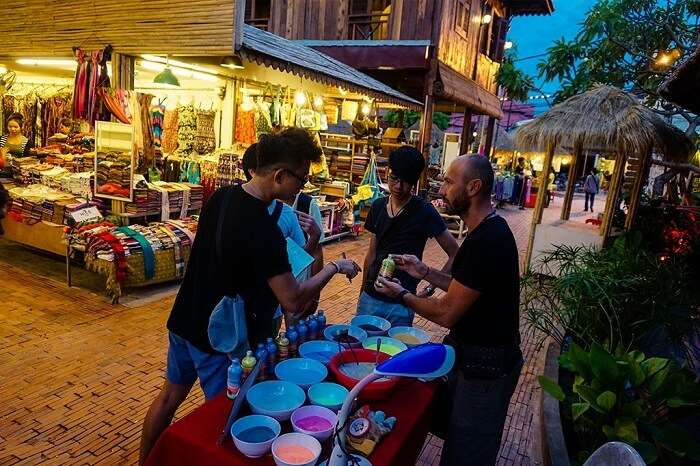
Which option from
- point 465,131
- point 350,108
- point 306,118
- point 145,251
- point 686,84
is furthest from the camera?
point 465,131

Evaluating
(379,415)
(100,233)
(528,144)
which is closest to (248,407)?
(379,415)

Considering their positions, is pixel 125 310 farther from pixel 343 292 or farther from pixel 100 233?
pixel 343 292

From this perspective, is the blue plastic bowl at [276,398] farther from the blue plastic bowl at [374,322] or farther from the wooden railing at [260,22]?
the wooden railing at [260,22]

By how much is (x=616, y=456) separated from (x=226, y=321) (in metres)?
1.62

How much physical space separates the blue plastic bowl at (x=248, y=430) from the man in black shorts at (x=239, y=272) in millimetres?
465

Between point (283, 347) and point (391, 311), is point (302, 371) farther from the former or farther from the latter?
point (391, 311)

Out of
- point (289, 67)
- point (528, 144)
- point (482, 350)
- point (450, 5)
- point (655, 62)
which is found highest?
point (450, 5)

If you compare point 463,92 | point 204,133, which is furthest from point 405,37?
point 204,133

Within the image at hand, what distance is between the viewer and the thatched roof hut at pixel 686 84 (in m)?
2.99

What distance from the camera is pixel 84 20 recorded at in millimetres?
6008

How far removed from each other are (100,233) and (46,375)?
2.03 metres

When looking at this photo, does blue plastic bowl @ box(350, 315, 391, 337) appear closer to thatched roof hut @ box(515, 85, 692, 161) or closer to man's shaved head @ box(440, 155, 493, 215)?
man's shaved head @ box(440, 155, 493, 215)

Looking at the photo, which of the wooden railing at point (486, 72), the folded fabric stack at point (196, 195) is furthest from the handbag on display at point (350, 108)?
the wooden railing at point (486, 72)

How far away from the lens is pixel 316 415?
1816 mm
